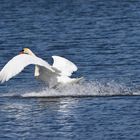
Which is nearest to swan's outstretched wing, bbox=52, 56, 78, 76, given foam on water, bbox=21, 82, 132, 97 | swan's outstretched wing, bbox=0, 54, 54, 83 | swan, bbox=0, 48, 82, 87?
swan, bbox=0, 48, 82, 87

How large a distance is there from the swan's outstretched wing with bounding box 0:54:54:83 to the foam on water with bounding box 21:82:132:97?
946mm

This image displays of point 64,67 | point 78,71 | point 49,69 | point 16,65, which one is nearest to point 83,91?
point 64,67

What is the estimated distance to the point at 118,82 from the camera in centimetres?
2644

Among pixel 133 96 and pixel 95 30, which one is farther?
pixel 95 30

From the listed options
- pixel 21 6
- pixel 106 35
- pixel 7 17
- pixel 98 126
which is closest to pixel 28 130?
pixel 98 126

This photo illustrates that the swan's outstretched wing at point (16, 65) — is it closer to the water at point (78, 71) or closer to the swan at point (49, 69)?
the swan at point (49, 69)

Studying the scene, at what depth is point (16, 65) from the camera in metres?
24.1

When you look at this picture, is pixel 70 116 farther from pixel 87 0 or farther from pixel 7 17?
Answer: pixel 87 0

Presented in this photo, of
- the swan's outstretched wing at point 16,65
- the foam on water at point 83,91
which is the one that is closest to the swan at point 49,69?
the swan's outstretched wing at point 16,65

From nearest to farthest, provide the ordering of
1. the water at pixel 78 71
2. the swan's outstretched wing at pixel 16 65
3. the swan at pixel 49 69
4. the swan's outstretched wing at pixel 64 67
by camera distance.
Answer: the water at pixel 78 71, the swan's outstretched wing at pixel 16 65, the swan at pixel 49 69, the swan's outstretched wing at pixel 64 67

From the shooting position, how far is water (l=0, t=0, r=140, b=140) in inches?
852

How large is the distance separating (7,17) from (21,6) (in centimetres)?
283

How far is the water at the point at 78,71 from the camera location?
2164cm

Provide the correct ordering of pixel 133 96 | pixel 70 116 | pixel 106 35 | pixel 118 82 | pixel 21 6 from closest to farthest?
pixel 70 116 → pixel 133 96 → pixel 118 82 → pixel 106 35 → pixel 21 6
